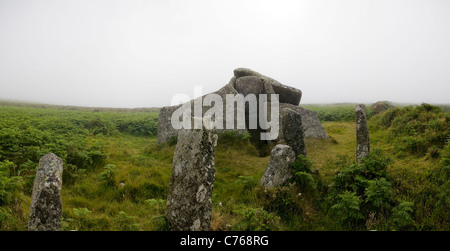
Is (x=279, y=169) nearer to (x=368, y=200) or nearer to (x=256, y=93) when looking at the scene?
(x=368, y=200)

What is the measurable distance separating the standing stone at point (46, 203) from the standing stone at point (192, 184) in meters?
2.22

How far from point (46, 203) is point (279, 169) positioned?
22.9 feet

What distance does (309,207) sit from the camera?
8.15 m

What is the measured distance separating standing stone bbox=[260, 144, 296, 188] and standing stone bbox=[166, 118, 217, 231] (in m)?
3.93

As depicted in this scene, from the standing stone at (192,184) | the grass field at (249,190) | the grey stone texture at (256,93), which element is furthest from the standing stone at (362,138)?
the standing stone at (192,184)

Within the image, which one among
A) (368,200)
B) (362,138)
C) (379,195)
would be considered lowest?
(368,200)

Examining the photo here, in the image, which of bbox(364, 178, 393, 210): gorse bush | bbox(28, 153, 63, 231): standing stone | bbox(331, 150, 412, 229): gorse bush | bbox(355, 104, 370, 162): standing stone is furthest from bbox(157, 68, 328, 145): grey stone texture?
bbox(28, 153, 63, 231): standing stone

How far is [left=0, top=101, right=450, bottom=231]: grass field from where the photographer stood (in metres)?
6.72

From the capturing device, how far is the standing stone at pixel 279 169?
9.60 m

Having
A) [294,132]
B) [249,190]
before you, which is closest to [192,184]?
[249,190]

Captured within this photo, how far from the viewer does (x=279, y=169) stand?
9.78m

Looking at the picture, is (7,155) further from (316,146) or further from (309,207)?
(316,146)
